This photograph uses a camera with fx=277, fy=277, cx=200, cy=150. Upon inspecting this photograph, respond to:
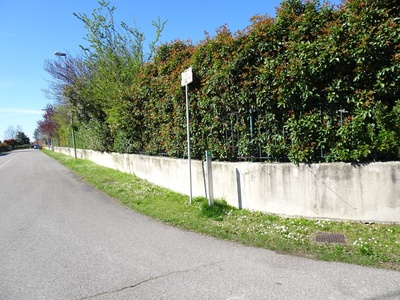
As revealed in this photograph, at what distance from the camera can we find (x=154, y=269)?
3488mm

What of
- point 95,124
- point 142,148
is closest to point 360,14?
point 142,148

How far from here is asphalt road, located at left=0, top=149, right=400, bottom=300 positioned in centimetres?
291

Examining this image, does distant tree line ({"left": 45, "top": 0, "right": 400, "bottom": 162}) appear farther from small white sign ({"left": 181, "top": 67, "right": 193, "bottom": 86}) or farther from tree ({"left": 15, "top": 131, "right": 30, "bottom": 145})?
tree ({"left": 15, "top": 131, "right": 30, "bottom": 145})

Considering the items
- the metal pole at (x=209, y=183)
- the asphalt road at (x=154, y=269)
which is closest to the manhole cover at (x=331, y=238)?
the asphalt road at (x=154, y=269)

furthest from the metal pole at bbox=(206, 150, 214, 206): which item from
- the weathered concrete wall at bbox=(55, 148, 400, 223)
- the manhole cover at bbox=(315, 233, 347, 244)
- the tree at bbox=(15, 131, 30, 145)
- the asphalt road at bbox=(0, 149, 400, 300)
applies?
the tree at bbox=(15, 131, 30, 145)

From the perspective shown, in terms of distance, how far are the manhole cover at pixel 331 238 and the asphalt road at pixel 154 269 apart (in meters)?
0.72

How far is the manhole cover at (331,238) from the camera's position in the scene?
13.2ft

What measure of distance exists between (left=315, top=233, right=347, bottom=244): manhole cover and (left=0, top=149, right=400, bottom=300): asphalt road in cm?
72

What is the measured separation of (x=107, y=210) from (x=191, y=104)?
10.7 ft

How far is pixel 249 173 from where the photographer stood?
221 inches

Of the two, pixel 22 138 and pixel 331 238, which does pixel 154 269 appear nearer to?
pixel 331 238

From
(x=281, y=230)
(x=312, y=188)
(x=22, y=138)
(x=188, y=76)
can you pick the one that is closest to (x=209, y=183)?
(x=281, y=230)

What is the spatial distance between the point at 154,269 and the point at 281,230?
219cm

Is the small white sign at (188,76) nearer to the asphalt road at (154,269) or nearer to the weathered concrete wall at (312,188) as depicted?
the weathered concrete wall at (312,188)
